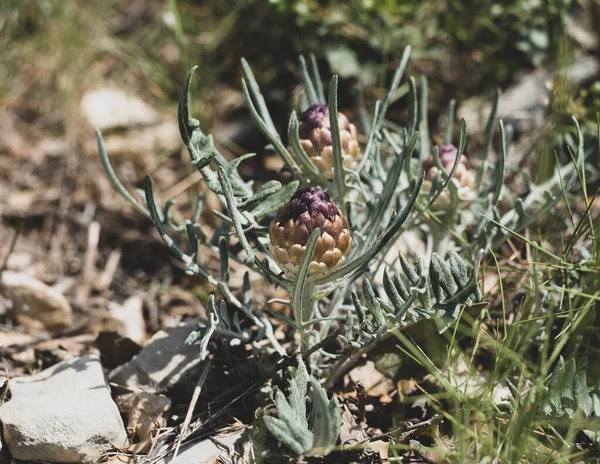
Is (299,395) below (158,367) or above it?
above

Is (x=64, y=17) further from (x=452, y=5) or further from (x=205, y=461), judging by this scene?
(x=205, y=461)

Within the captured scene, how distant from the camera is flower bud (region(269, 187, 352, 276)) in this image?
4.21ft

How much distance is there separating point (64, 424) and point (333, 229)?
2.46ft

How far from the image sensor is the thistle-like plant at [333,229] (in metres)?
1.29

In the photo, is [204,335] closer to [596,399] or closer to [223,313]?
[223,313]

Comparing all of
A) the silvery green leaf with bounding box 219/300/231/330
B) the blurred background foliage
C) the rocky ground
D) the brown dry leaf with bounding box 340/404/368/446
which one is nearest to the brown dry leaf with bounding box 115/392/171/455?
the rocky ground

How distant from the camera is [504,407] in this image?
1.56 meters

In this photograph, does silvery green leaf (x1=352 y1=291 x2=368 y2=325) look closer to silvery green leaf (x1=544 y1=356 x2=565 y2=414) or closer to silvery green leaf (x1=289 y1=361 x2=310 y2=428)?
silvery green leaf (x1=289 y1=361 x2=310 y2=428)

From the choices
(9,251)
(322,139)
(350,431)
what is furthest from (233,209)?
(9,251)

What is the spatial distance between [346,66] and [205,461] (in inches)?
66.8

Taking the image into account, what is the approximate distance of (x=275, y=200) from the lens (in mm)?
1454

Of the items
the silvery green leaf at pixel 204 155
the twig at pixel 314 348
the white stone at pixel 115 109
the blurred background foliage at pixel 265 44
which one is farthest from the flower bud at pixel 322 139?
the white stone at pixel 115 109

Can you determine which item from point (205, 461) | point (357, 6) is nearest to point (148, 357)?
point (205, 461)

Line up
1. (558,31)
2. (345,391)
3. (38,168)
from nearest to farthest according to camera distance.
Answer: (345,391) < (558,31) < (38,168)
